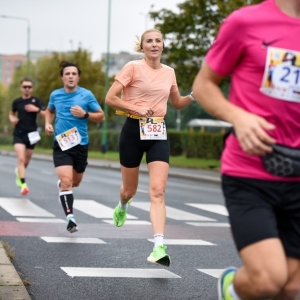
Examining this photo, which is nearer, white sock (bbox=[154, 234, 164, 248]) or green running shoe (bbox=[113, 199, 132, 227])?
white sock (bbox=[154, 234, 164, 248])

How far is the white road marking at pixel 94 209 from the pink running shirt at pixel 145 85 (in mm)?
4735

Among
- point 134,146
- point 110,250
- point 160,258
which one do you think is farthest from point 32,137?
point 160,258

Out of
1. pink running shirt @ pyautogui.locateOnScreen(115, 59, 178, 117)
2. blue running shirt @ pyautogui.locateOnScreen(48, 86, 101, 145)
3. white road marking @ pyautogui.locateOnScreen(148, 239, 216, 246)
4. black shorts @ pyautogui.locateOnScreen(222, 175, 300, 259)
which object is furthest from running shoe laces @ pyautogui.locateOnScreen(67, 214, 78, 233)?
black shorts @ pyautogui.locateOnScreen(222, 175, 300, 259)

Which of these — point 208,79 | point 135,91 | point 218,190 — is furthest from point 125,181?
point 218,190

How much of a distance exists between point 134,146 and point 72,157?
8.08 ft

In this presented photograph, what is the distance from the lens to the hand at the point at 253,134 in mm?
3900

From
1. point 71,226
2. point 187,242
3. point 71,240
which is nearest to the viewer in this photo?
point 71,240

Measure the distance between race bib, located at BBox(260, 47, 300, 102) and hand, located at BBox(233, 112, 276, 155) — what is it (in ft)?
0.78

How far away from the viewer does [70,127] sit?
35.1 ft

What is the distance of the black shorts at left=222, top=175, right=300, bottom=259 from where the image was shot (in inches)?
162

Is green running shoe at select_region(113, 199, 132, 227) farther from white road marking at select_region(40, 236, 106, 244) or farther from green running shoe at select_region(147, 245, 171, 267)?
green running shoe at select_region(147, 245, 171, 267)

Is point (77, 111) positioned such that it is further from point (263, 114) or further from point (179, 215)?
point (263, 114)

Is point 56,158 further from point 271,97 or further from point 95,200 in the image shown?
point 271,97

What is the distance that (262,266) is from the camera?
401cm
